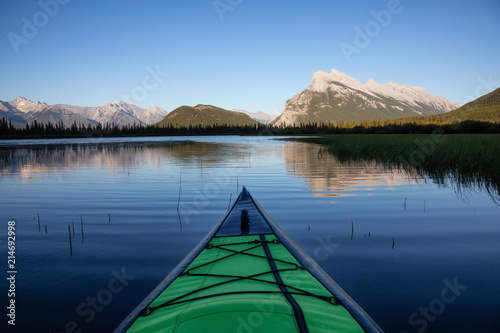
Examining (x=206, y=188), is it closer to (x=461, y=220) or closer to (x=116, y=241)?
(x=116, y=241)

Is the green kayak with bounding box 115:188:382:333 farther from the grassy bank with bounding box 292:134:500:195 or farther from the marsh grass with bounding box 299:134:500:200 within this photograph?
the grassy bank with bounding box 292:134:500:195

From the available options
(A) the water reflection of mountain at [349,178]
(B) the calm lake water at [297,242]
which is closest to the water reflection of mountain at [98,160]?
(B) the calm lake water at [297,242]

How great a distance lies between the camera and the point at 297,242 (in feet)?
23.0

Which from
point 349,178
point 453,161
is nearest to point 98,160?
point 349,178

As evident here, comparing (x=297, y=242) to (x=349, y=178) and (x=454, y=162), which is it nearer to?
(x=349, y=178)

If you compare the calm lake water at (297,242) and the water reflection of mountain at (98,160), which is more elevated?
the water reflection of mountain at (98,160)

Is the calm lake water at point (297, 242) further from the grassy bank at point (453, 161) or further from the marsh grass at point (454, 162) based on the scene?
the grassy bank at point (453, 161)

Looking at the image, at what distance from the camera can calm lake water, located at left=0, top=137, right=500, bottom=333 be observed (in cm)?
437

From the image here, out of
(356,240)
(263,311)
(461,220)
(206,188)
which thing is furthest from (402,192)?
(263,311)

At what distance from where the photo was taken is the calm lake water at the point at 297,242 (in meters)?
4.37

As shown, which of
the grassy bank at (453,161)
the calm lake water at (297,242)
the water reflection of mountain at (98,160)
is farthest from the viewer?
the water reflection of mountain at (98,160)

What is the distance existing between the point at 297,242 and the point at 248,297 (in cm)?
382

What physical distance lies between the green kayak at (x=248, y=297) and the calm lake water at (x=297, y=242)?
42.9 inches

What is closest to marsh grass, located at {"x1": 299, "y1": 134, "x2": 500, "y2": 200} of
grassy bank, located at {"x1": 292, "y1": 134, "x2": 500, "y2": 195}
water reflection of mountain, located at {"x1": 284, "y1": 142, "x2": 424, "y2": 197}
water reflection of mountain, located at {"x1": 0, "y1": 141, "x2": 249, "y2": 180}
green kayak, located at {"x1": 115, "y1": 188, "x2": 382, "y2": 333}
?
grassy bank, located at {"x1": 292, "y1": 134, "x2": 500, "y2": 195}
